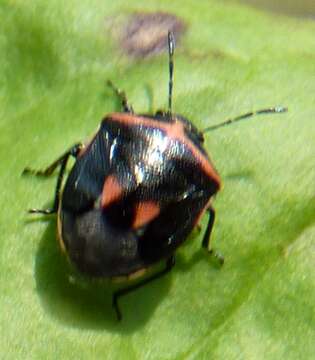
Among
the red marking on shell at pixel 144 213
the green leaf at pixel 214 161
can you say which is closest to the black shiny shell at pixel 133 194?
the red marking on shell at pixel 144 213

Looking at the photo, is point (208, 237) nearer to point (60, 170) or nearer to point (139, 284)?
point (139, 284)

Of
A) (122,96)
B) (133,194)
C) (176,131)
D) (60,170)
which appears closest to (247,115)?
(176,131)

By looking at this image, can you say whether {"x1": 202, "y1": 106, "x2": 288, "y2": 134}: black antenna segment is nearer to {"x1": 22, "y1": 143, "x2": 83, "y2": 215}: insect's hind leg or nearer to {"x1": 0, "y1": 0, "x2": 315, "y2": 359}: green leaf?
{"x1": 0, "y1": 0, "x2": 315, "y2": 359}: green leaf

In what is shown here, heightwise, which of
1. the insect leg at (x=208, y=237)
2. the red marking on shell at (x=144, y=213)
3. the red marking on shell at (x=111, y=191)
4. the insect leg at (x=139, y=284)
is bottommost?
the insect leg at (x=139, y=284)

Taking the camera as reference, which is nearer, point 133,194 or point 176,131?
point 133,194

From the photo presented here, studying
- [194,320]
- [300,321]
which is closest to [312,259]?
[300,321]

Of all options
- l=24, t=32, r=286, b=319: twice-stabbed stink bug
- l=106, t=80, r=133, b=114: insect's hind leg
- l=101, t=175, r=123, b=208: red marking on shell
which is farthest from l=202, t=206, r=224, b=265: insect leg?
l=106, t=80, r=133, b=114: insect's hind leg

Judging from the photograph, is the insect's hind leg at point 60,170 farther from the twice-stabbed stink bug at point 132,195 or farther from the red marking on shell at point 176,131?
the red marking on shell at point 176,131
